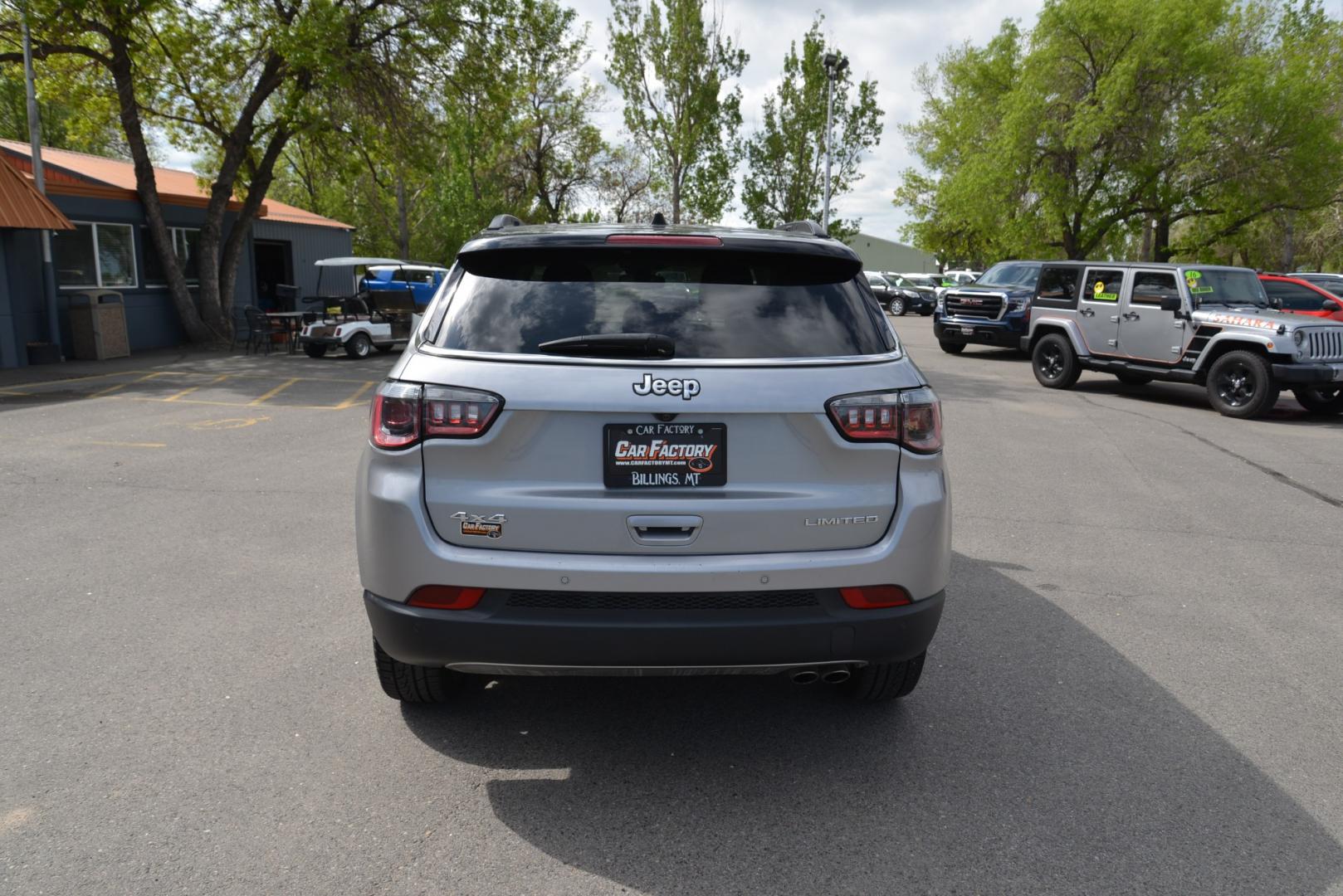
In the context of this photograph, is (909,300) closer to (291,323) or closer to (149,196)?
(291,323)

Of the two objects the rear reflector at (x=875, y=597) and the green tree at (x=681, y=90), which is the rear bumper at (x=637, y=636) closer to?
the rear reflector at (x=875, y=597)

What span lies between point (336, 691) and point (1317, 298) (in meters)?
21.8

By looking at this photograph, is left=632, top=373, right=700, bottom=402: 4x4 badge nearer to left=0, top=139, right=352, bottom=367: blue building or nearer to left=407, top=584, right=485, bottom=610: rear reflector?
left=407, top=584, right=485, bottom=610: rear reflector

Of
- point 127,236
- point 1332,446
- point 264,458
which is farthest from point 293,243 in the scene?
point 1332,446

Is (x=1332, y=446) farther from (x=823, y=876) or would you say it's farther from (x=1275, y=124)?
(x=1275, y=124)

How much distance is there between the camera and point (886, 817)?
9.89 ft

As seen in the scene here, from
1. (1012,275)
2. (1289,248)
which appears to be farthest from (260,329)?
(1289,248)

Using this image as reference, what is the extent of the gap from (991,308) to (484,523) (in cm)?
1887

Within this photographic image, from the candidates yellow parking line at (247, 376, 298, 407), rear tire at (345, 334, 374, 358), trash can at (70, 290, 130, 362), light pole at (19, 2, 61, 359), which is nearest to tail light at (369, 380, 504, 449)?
yellow parking line at (247, 376, 298, 407)

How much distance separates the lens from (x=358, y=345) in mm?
18188

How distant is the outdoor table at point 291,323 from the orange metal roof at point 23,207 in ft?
13.1

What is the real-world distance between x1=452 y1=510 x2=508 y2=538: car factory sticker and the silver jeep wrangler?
41.0 ft

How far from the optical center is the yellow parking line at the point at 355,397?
12211mm

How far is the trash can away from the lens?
56.5 ft
